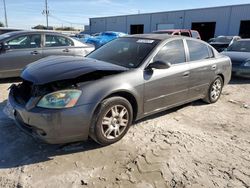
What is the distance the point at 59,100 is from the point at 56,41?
4.63 m

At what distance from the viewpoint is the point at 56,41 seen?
7.21 m

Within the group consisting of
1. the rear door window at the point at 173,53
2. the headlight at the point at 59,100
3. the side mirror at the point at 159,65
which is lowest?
the headlight at the point at 59,100

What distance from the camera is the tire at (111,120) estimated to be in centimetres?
329

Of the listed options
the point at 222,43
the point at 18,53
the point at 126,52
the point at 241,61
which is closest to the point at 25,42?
the point at 18,53

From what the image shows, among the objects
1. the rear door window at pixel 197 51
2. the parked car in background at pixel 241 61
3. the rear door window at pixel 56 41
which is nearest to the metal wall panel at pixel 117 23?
the parked car in background at pixel 241 61

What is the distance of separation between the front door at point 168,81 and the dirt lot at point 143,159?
0.42 metres

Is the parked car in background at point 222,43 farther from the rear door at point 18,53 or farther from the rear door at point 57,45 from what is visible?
the rear door at point 18,53

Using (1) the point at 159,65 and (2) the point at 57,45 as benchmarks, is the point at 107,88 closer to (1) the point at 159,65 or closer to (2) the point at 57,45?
(1) the point at 159,65

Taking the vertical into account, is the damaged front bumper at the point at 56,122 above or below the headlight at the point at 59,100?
below

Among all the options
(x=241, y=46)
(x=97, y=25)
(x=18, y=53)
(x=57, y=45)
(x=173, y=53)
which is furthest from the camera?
(x=97, y=25)

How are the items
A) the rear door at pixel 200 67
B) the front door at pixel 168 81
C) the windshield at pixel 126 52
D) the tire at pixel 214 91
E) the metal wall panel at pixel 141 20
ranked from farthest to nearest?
the metal wall panel at pixel 141 20 < the tire at pixel 214 91 < the rear door at pixel 200 67 < the windshield at pixel 126 52 < the front door at pixel 168 81

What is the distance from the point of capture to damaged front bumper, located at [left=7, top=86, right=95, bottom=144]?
2.96 metres

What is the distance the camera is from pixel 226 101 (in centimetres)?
605

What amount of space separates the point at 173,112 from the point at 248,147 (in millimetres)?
1601
